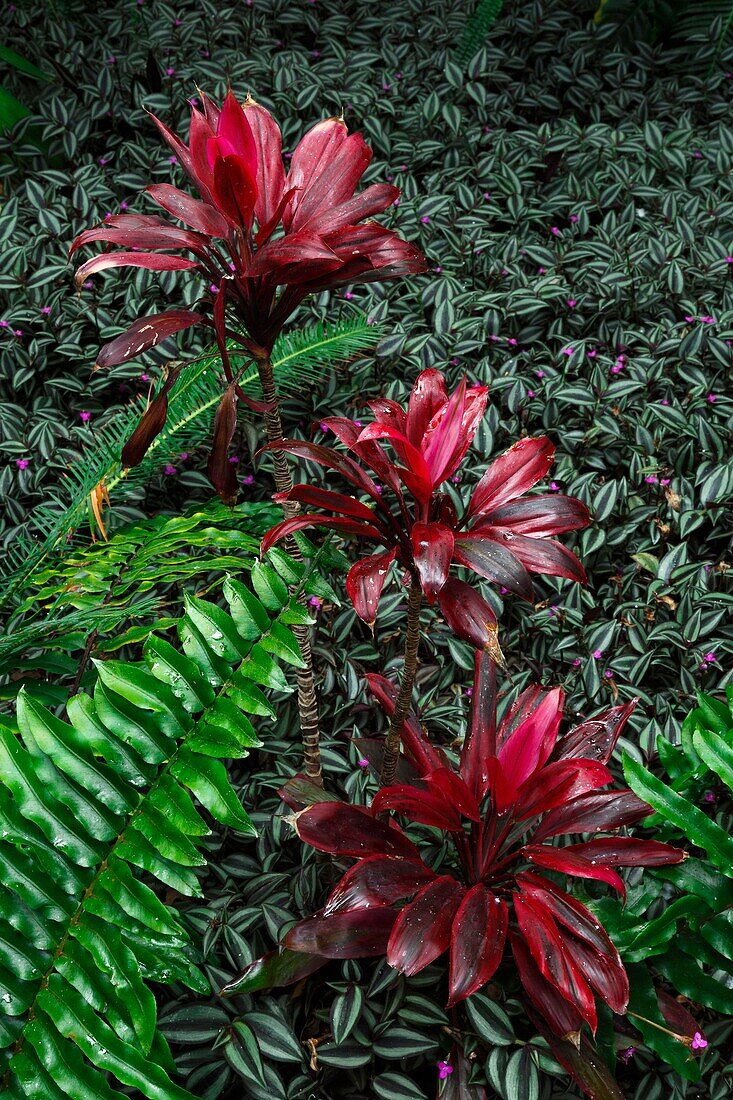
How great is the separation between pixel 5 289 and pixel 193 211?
72.3 inches

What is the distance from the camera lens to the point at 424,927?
134 centimetres

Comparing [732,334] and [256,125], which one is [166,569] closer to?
[256,125]

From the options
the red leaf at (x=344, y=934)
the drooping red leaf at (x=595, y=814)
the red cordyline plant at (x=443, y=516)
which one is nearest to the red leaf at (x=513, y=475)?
the red cordyline plant at (x=443, y=516)

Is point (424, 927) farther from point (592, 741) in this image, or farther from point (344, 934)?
point (592, 741)

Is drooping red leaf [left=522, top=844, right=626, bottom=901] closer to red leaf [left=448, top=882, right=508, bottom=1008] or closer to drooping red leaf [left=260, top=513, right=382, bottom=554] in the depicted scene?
red leaf [left=448, top=882, right=508, bottom=1008]

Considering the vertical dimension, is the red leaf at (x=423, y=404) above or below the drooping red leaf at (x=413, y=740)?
above

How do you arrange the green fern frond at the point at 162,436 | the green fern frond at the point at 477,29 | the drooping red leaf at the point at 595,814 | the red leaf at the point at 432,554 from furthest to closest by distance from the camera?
the green fern frond at the point at 477,29
the green fern frond at the point at 162,436
the drooping red leaf at the point at 595,814
the red leaf at the point at 432,554

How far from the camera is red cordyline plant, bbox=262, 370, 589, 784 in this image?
1241 mm

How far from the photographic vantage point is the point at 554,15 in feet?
12.8

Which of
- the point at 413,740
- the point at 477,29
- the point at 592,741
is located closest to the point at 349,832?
the point at 413,740

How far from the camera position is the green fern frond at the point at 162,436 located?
202 cm

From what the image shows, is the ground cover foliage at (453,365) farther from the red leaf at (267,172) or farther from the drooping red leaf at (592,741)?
the red leaf at (267,172)

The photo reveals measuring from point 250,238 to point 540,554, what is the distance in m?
0.64

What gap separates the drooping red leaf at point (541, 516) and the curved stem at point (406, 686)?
164 mm
